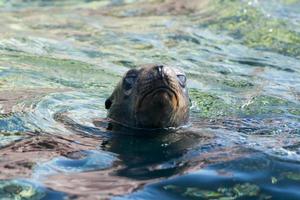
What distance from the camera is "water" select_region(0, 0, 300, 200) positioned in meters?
4.56

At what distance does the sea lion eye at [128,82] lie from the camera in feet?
20.3

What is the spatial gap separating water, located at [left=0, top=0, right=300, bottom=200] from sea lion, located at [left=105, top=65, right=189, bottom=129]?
0.63 feet

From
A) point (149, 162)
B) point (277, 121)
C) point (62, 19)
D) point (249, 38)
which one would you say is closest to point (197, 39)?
point (249, 38)

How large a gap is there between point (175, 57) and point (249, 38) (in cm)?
161

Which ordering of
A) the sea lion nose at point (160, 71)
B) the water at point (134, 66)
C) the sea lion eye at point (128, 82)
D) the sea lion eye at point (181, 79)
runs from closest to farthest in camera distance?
the water at point (134, 66)
the sea lion nose at point (160, 71)
the sea lion eye at point (181, 79)
the sea lion eye at point (128, 82)

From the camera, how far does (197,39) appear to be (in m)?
11.4

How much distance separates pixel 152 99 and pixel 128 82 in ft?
1.74

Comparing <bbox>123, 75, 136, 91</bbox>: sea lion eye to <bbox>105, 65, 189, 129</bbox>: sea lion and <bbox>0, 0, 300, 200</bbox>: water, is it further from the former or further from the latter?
<bbox>0, 0, 300, 200</bbox>: water

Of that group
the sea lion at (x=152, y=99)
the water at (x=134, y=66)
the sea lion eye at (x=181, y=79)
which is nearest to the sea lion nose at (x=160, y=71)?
the sea lion at (x=152, y=99)

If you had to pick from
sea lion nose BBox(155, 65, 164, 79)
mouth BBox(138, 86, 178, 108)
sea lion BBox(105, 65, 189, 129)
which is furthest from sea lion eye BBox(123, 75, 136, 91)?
sea lion nose BBox(155, 65, 164, 79)

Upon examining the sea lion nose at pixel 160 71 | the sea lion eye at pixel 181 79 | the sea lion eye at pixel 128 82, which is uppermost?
the sea lion nose at pixel 160 71

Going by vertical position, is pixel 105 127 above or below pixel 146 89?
below

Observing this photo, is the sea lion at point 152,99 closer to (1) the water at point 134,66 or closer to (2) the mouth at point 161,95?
(2) the mouth at point 161,95

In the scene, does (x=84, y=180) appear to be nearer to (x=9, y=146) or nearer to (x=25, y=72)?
(x=9, y=146)
